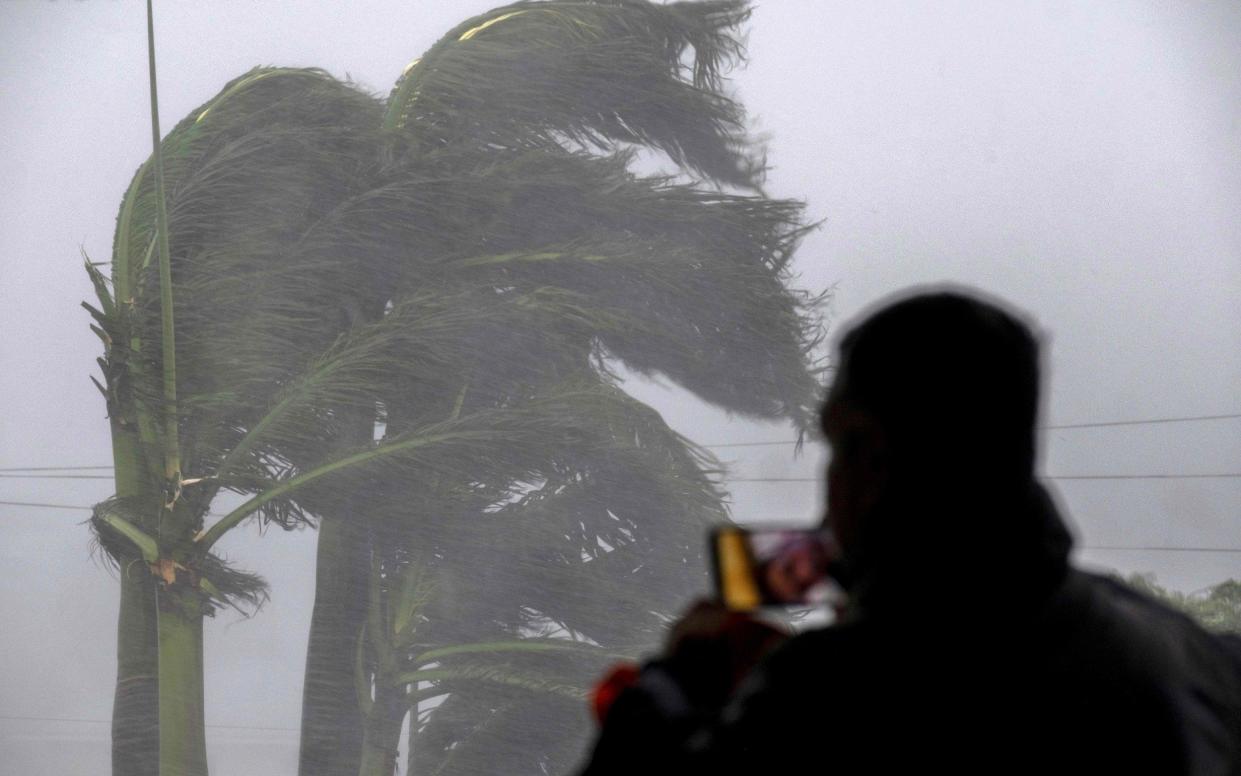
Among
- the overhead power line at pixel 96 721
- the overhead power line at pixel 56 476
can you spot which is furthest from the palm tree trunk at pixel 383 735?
the overhead power line at pixel 56 476

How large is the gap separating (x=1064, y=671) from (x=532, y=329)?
122 centimetres

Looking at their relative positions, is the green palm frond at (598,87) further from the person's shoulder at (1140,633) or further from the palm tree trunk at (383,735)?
the person's shoulder at (1140,633)

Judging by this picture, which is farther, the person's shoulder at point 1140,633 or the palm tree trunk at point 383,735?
the palm tree trunk at point 383,735

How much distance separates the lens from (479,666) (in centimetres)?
152

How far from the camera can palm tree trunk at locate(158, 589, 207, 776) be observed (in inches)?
59.7

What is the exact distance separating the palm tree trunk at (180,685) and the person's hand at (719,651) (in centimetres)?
129

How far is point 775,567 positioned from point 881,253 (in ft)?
3.95

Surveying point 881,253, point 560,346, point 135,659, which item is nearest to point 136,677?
point 135,659

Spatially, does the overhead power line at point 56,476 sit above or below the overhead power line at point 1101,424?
below

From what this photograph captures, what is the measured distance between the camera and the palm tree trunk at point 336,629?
1.52m

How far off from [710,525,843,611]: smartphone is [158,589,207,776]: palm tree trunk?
4.19ft

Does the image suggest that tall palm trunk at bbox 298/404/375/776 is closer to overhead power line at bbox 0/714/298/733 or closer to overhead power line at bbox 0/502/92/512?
overhead power line at bbox 0/714/298/733

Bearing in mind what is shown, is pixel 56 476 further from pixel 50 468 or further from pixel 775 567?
pixel 775 567

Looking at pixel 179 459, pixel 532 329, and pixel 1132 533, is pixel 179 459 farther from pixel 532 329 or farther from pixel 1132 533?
pixel 1132 533
